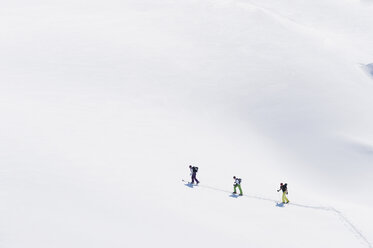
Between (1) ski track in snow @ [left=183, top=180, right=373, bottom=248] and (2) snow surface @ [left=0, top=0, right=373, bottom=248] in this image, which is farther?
(1) ski track in snow @ [left=183, top=180, right=373, bottom=248]

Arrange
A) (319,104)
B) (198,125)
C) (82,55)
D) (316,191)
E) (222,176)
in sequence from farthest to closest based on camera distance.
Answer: (82,55)
(319,104)
(198,125)
(316,191)
(222,176)

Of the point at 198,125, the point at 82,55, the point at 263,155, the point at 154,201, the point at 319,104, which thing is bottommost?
the point at 154,201

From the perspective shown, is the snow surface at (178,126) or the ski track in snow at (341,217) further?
the ski track in snow at (341,217)

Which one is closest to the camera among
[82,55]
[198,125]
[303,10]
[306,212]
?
[306,212]

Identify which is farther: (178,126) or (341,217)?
(178,126)

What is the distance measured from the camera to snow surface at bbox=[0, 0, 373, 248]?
15.7m

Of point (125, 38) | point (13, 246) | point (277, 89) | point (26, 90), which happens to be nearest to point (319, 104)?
point (277, 89)

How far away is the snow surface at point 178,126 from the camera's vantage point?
15695mm

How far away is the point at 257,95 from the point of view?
34.3m

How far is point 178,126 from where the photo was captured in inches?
1132

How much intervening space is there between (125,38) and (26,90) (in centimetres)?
1396

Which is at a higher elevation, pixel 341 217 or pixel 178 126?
pixel 178 126

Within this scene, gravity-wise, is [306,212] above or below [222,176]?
below

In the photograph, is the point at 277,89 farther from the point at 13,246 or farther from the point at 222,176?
the point at 13,246
